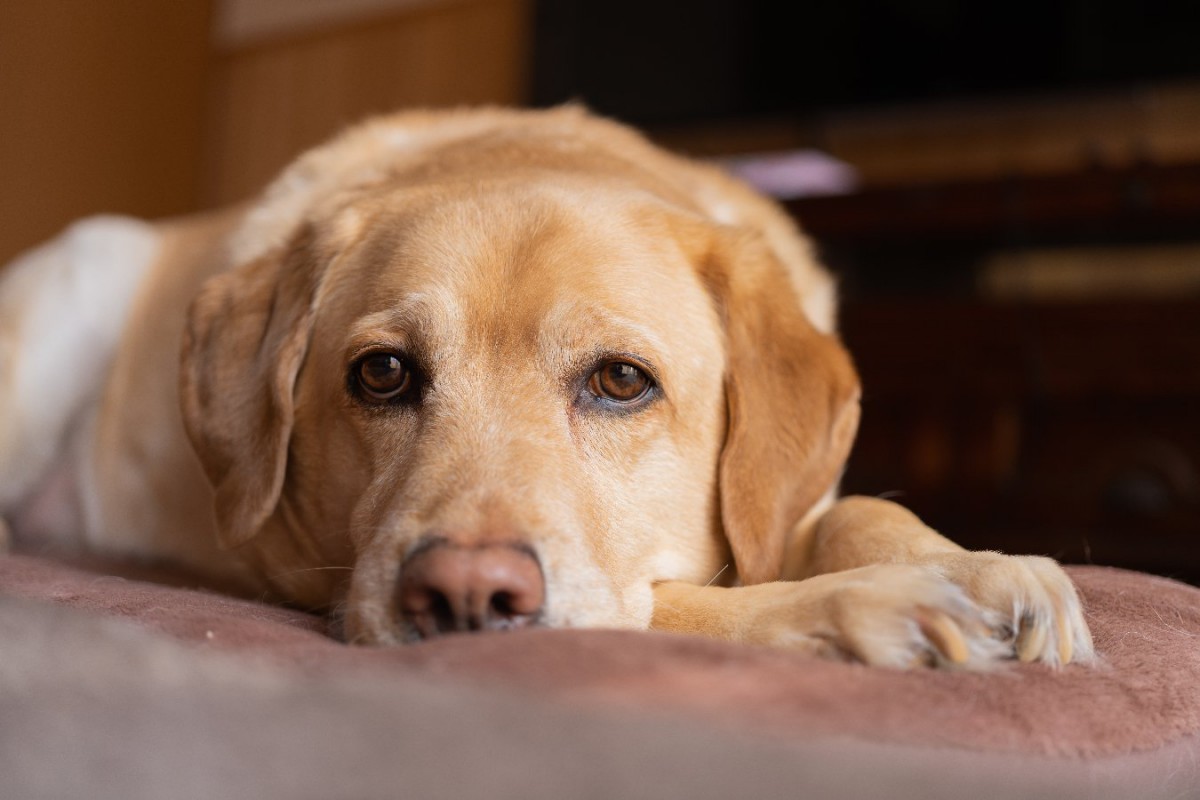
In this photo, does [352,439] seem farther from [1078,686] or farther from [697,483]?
[1078,686]

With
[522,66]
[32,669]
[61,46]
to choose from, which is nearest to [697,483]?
[32,669]

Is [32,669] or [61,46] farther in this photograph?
[61,46]

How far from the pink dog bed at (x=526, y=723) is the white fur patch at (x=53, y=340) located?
198 centimetres

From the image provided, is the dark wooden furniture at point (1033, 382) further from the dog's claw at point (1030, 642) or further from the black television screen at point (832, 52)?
the dog's claw at point (1030, 642)

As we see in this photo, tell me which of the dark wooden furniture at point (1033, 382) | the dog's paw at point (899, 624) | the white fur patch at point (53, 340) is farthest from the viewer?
the dark wooden furniture at point (1033, 382)

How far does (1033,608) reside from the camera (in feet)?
4.48

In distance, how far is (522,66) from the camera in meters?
7.23

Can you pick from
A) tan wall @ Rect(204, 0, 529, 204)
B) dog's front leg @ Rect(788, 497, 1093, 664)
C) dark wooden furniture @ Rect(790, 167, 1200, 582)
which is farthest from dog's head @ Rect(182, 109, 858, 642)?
tan wall @ Rect(204, 0, 529, 204)

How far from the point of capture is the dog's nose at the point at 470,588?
4.40 ft

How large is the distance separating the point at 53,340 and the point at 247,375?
1126 millimetres

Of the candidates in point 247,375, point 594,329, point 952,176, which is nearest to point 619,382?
point 594,329

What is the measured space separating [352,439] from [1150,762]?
1.30 metres

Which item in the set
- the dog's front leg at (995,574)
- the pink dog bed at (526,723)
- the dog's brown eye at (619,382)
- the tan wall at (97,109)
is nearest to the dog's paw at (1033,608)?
the dog's front leg at (995,574)

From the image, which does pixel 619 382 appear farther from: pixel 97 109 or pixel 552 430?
pixel 97 109
